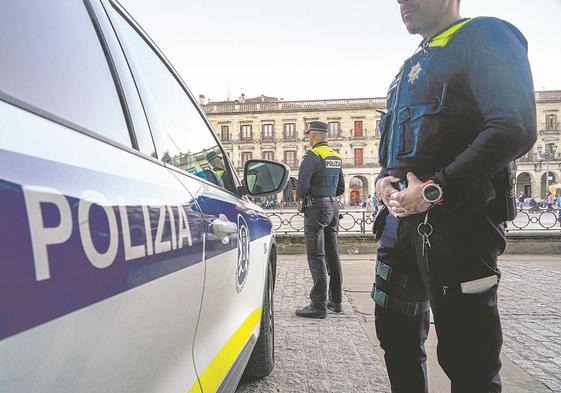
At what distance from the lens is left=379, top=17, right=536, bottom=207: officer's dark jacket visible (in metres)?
1.23

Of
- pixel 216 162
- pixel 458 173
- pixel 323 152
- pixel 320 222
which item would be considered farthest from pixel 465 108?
pixel 323 152

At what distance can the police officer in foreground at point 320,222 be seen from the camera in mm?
3771

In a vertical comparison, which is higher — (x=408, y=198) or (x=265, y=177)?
(x=265, y=177)

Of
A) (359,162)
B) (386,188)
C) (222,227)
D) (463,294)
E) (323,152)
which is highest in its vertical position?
(359,162)

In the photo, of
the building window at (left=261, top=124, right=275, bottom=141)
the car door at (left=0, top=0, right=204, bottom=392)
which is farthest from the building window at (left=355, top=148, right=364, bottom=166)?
the car door at (left=0, top=0, right=204, bottom=392)

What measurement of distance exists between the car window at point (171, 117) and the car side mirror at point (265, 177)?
0.18 meters

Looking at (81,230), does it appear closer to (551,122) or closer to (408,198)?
(408,198)

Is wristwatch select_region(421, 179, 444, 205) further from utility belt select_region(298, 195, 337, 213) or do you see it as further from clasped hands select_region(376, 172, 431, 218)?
utility belt select_region(298, 195, 337, 213)

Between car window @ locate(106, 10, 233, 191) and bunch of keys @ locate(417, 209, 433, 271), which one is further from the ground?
car window @ locate(106, 10, 233, 191)

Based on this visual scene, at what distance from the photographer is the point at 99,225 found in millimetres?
630

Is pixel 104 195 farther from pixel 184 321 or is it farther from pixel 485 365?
pixel 485 365

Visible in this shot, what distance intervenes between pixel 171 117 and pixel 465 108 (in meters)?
1.04

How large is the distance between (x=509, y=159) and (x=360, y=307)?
3.16m

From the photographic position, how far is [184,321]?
3.13 feet
